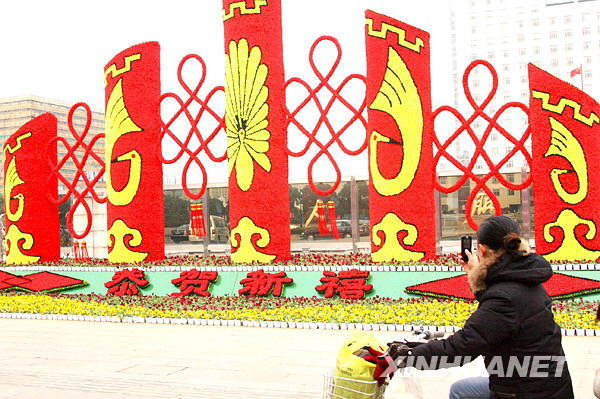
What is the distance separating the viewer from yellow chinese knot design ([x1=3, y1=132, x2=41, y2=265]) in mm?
11539

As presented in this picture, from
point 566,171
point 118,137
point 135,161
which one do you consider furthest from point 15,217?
point 566,171

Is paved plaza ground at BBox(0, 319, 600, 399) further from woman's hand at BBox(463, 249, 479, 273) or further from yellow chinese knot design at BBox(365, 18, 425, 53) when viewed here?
yellow chinese knot design at BBox(365, 18, 425, 53)

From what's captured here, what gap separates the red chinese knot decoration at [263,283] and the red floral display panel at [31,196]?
165 inches

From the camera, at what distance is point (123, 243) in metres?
10.6

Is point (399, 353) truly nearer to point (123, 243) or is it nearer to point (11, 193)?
point (123, 243)

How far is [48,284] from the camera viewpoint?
35.6ft

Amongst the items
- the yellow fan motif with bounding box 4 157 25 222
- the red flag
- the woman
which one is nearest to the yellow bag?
the woman

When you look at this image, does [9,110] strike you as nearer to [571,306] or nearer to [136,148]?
[136,148]

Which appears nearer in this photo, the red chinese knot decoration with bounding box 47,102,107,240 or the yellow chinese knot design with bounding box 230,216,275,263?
the yellow chinese knot design with bounding box 230,216,275,263

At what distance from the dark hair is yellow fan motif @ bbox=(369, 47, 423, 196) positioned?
6.59 m

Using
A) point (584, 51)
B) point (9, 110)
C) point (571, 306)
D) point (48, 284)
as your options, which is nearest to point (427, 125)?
point (571, 306)

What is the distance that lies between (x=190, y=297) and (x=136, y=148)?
256cm

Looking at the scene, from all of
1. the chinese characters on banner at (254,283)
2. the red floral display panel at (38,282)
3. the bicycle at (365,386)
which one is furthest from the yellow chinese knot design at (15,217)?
the bicycle at (365,386)

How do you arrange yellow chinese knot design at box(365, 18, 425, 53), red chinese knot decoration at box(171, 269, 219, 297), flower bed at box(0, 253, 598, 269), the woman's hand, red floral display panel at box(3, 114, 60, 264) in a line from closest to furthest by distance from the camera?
the woman's hand < flower bed at box(0, 253, 598, 269) < yellow chinese knot design at box(365, 18, 425, 53) < red chinese knot decoration at box(171, 269, 219, 297) < red floral display panel at box(3, 114, 60, 264)
